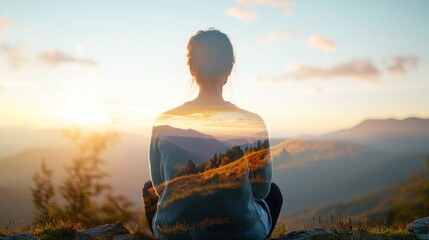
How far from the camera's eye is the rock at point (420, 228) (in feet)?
22.4

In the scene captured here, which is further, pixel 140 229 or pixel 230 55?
pixel 140 229

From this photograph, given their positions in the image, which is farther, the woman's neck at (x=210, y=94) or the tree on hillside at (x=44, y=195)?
the tree on hillside at (x=44, y=195)

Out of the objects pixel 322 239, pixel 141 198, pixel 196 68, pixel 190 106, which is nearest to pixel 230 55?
pixel 196 68

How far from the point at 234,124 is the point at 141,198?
2.29 meters

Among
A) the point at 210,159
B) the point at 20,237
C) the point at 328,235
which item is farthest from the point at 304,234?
the point at 20,237

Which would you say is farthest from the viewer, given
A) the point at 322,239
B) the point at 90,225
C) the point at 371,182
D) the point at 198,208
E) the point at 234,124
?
the point at 371,182

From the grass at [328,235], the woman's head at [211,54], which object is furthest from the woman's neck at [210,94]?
the grass at [328,235]

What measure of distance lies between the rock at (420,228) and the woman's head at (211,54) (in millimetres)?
4671

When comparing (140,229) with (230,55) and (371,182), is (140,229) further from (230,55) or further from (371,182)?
(371,182)

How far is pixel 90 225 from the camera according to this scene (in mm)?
8914

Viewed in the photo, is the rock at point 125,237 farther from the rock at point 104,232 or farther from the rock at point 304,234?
the rock at point 304,234

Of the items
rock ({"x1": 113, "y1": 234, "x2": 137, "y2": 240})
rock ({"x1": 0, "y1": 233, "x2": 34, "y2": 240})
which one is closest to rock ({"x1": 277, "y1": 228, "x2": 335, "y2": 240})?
rock ({"x1": 113, "y1": 234, "x2": 137, "y2": 240})

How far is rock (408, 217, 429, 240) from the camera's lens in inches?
268

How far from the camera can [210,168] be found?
3.87 meters
